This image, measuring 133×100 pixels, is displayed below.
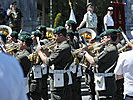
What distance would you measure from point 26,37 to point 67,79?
49.4 inches

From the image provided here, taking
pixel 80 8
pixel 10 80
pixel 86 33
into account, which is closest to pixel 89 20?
pixel 86 33

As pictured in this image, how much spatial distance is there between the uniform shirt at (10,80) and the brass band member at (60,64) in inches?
151

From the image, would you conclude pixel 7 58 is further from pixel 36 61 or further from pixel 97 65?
pixel 36 61

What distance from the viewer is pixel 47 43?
6555 millimetres

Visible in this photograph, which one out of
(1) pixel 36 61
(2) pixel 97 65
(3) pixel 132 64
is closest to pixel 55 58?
(2) pixel 97 65

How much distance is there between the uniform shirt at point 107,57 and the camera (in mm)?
5473

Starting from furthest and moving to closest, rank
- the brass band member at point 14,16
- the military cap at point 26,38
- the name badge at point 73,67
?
the brass band member at point 14,16
the military cap at point 26,38
the name badge at point 73,67

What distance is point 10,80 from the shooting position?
139 cm

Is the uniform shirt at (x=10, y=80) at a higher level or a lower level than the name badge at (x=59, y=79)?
higher

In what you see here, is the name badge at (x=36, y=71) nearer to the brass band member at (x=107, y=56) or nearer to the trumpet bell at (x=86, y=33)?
the brass band member at (x=107, y=56)

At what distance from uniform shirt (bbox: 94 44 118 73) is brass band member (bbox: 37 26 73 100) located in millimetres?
568

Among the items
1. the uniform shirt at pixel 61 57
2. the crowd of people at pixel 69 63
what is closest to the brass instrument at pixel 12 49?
the crowd of people at pixel 69 63

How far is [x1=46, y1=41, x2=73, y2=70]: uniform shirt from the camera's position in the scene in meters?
5.31

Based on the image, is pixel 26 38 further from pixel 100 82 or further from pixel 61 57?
pixel 100 82
